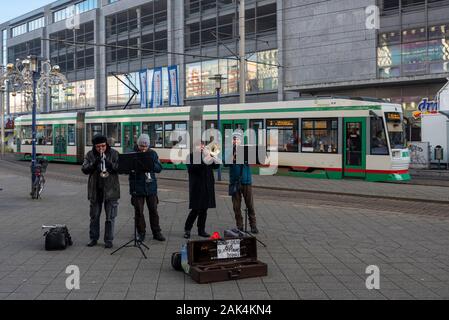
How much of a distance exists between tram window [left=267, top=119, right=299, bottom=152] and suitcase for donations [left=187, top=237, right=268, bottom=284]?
1494 cm

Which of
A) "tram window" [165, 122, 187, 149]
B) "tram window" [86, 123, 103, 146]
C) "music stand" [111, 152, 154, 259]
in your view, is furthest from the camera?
"tram window" [86, 123, 103, 146]

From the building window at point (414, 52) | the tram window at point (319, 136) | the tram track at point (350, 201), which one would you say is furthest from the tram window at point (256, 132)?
the building window at point (414, 52)

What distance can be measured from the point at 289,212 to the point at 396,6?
929 inches

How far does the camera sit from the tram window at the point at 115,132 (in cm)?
2880

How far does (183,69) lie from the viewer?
44.3 meters

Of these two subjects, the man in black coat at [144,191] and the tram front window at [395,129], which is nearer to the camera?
the man in black coat at [144,191]

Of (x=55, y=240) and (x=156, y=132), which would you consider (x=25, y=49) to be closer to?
(x=156, y=132)

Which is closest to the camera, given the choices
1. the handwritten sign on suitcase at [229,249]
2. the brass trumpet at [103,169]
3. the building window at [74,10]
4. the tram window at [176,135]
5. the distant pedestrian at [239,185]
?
the handwritten sign on suitcase at [229,249]

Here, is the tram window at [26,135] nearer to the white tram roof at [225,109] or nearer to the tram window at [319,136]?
the white tram roof at [225,109]

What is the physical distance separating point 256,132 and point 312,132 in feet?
8.93

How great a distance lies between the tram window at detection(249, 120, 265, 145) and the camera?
73.2 feet

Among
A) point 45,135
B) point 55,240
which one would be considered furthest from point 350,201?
point 45,135

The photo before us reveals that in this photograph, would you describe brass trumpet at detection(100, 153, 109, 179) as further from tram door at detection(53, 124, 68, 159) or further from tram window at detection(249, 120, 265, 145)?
tram door at detection(53, 124, 68, 159)

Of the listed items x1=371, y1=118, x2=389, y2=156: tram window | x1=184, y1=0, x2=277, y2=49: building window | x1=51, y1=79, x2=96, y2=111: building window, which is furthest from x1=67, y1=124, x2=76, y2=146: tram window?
x1=51, y1=79, x2=96, y2=111: building window
